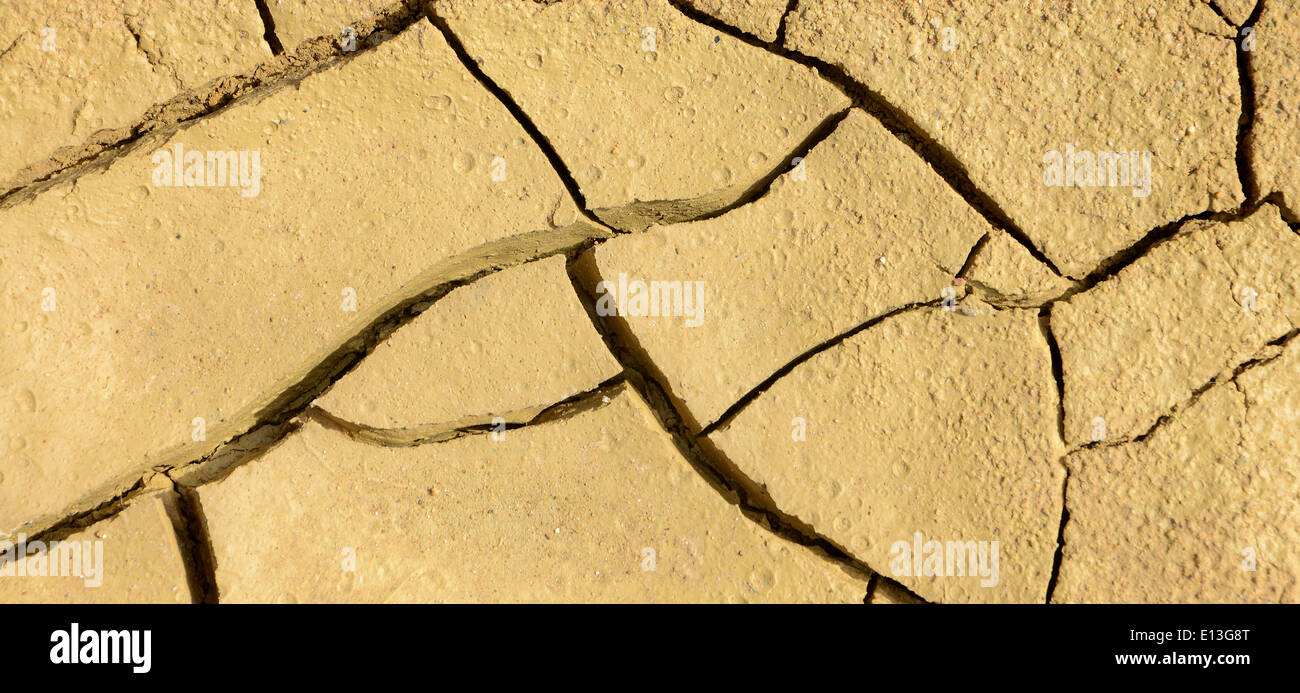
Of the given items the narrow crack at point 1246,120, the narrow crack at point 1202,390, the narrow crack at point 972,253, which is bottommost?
the narrow crack at point 1202,390

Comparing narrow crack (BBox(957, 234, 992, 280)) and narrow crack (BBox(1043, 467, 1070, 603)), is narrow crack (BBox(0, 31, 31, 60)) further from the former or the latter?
narrow crack (BBox(1043, 467, 1070, 603))

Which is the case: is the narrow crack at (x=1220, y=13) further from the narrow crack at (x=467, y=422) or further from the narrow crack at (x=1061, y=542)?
the narrow crack at (x=467, y=422)

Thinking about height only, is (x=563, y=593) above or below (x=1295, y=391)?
below

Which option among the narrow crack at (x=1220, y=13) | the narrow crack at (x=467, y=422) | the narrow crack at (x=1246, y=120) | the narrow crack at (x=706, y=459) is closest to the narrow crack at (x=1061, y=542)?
the narrow crack at (x=706, y=459)

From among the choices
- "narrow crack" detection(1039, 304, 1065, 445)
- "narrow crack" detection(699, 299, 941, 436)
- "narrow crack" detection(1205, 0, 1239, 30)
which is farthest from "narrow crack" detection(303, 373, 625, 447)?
"narrow crack" detection(1205, 0, 1239, 30)

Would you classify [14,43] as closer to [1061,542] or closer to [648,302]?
[648,302]

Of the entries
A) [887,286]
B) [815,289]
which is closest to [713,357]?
[815,289]

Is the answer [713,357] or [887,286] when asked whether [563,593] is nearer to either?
[713,357]

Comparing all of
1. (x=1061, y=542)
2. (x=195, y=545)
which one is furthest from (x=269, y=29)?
(x=1061, y=542)
